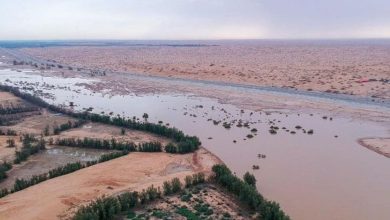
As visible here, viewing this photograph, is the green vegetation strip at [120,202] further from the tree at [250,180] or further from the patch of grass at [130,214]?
the tree at [250,180]

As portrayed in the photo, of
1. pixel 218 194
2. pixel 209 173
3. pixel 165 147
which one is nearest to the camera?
pixel 218 194

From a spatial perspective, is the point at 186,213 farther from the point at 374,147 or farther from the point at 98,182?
the point at 374,147

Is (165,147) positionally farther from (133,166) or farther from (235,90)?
(235,90)

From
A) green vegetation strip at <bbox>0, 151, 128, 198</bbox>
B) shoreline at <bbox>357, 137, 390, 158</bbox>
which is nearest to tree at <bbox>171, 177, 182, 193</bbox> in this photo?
green vegetation strip at <bbox>0, 151, 128, 198</bbox>

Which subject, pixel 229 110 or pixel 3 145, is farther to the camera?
pixel 229 110

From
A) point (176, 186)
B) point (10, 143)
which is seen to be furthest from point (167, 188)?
point (10, 143)

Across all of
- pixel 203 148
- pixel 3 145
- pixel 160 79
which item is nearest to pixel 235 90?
pixel 160 79

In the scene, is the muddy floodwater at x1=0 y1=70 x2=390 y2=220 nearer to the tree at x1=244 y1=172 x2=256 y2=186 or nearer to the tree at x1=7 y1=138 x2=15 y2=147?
the tree at x1=244 y1=172 x2=256 y2=186
